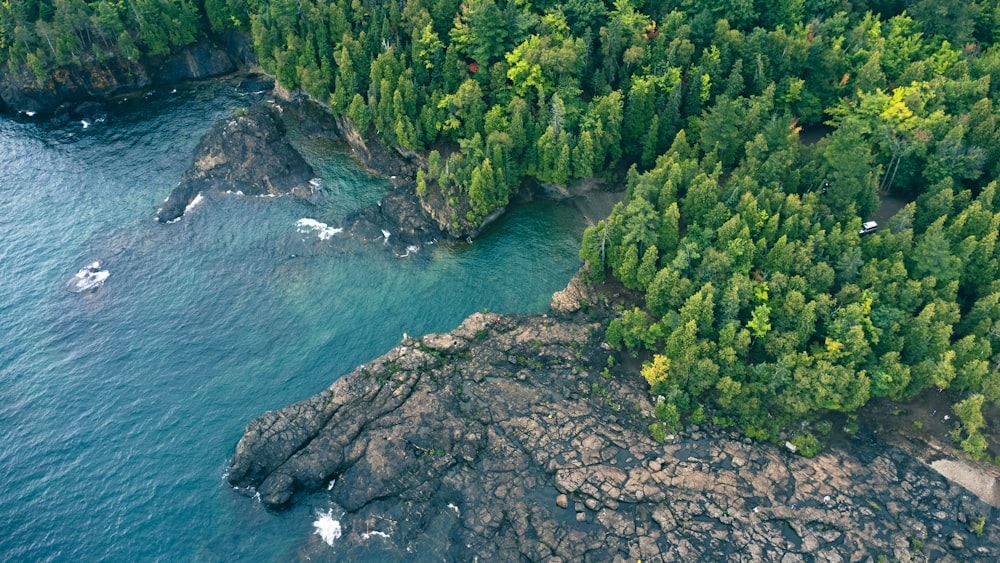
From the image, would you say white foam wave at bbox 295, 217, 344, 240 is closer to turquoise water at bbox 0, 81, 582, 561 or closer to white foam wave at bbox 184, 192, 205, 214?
turquoise water at bbox 0, 81, 582, 561

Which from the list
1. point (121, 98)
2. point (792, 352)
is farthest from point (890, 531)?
point (121, 98)

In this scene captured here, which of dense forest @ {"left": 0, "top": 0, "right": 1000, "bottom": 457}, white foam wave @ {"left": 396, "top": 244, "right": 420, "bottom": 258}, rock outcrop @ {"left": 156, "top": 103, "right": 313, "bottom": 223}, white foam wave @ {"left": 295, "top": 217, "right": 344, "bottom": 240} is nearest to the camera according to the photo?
dense forest @ {"left": 0, "top": 0, "right": 1000, "bottom": 457}

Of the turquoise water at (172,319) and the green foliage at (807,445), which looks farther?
the green foliage at (807,445)

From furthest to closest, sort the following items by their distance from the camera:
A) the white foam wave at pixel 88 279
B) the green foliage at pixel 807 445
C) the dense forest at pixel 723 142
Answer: the white foam wave at pixel 88 279 < the dense forest at pixel 723 142 < the green foliage at pixel 807 445

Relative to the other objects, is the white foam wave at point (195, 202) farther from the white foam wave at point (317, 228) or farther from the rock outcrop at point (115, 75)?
the rock outcrop at point (115, 75)

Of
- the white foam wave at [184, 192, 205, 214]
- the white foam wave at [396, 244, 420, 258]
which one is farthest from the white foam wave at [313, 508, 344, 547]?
the white foam wave at [184, 192, 205, 214]

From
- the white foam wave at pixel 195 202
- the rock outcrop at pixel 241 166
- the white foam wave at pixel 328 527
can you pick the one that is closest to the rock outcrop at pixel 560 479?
the white foam wave at pixel 328 527

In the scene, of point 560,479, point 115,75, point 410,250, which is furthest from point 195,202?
point 560,479

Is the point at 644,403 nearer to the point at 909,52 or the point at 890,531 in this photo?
the point at 890,531

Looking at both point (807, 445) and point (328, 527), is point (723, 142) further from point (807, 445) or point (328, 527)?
point (328, 527)
